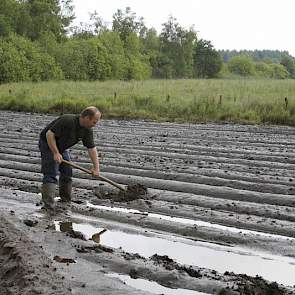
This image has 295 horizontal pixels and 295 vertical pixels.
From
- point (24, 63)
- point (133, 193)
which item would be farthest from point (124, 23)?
point (133, 193)

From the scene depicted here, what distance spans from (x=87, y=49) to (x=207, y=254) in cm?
4433

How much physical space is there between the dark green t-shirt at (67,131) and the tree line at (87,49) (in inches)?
1277

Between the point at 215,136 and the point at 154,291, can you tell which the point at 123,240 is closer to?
the point at 154,291

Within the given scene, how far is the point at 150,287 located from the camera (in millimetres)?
4434

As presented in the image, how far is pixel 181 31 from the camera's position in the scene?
239 ft

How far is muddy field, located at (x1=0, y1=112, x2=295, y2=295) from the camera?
453 cm

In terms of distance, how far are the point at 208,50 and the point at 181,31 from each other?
500 cm

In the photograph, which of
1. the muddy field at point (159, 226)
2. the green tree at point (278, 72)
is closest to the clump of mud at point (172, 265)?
the muddy field at point (159, 226)

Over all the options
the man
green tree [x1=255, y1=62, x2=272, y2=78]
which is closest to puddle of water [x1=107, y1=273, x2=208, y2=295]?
the man

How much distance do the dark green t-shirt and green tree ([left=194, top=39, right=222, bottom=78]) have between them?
221 ft

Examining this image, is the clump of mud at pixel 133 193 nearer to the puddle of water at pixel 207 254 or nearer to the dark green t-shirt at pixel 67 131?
the dark green t-shirt at pixel 67 131

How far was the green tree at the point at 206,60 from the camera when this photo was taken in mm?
73062

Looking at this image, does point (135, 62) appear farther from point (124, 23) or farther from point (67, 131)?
point (67, 131)

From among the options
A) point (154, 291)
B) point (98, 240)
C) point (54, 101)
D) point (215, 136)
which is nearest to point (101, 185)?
point (98, 240)
